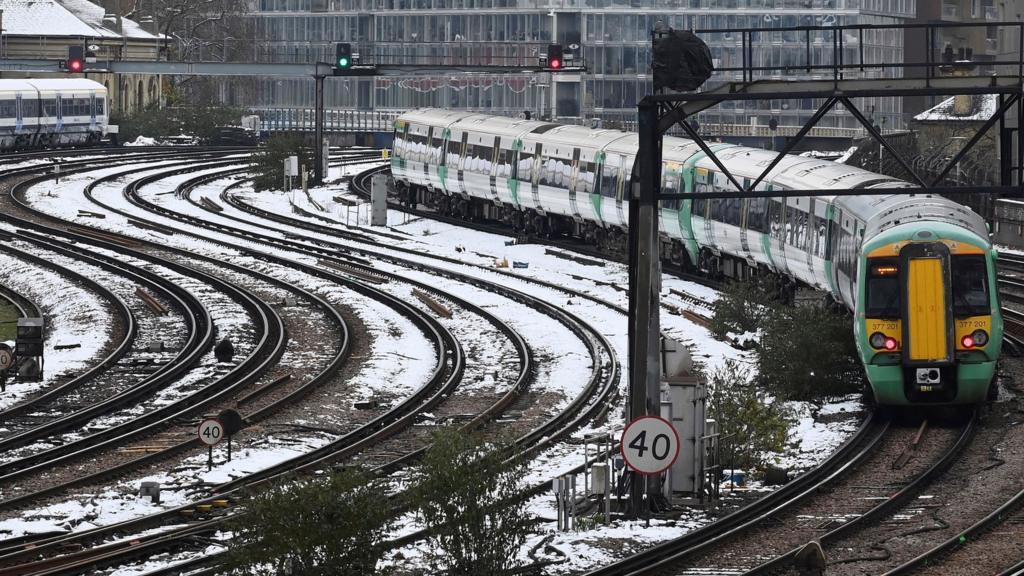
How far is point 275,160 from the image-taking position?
62.4 meters

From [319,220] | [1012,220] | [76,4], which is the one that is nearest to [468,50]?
[76,4]

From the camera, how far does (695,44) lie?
65.5 feet

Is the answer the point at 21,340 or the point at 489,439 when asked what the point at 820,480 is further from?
the point at 21,340

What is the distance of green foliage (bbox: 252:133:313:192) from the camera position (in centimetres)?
6222

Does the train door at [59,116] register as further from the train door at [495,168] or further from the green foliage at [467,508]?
the green foliage at [467,508]

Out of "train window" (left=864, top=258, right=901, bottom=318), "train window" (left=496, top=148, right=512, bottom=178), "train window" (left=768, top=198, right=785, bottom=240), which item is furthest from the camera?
"train window" (left=496, top=148, right=512, bottom=178)

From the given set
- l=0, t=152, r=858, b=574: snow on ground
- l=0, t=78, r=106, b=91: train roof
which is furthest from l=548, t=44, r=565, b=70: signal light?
l=0, t=78, r=106, b=91: train roof

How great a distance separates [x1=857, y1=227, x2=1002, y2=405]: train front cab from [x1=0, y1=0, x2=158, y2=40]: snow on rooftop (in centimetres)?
8094

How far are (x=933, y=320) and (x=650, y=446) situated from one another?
5926 mm

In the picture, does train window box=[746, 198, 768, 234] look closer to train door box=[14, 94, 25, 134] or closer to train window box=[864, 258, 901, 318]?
train window box=[864, 258, 901, 318]

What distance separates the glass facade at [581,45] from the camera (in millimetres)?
94000

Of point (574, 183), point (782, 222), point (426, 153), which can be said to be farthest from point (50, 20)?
point (782, 222)

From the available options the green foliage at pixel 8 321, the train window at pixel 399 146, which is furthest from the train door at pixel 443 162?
the green foliage at pixel 8 321

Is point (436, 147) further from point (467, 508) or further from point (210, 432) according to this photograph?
point (467, 508)
